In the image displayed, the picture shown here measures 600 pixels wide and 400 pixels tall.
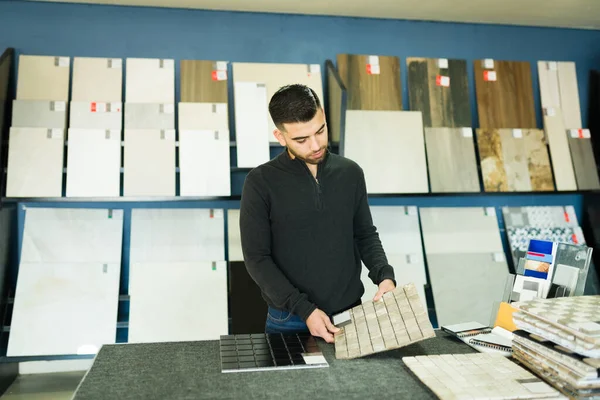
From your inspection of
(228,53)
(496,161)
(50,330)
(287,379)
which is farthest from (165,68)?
(287,379)

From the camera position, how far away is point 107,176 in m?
3.09

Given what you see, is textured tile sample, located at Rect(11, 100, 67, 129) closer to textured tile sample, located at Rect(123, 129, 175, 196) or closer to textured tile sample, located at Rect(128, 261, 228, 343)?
textured tile sample, located at Rect(123, 129, 175, 196)

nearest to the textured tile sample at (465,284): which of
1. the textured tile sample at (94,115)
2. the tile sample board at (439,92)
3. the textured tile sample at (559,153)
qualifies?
the textured tile sample at (559,153)

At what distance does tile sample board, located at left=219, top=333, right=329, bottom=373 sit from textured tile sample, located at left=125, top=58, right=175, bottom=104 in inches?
89.8

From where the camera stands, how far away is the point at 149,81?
330 cm

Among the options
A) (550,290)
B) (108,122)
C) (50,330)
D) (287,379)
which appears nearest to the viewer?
(287,379)

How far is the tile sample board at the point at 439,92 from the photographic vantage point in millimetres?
3541

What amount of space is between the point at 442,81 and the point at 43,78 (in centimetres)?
273

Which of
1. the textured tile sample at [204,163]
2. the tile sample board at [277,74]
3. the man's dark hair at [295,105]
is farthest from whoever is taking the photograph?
the tile sample board at [277,74]

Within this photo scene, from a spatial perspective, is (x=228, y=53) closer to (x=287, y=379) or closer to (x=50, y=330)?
(x=50, y=330)

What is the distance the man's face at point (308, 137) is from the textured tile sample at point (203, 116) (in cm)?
173

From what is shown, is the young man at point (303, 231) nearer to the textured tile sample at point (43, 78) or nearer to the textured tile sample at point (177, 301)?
the textured tile sample at point (177, 301)

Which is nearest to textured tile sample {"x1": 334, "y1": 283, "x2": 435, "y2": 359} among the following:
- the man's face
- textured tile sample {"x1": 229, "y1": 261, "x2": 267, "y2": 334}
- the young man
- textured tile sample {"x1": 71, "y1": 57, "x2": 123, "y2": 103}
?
the young man

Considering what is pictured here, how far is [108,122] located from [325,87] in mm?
1488
